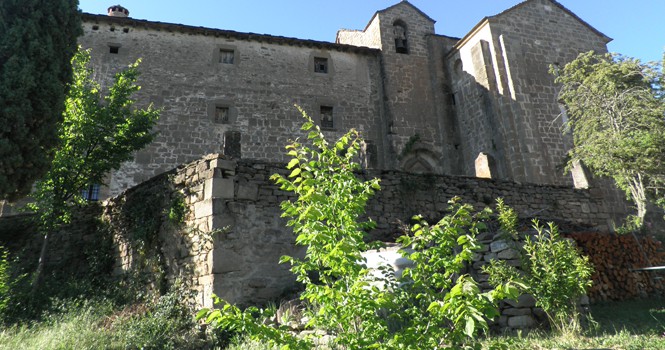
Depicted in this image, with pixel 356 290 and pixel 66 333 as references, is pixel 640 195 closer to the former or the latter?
pixel 356 290

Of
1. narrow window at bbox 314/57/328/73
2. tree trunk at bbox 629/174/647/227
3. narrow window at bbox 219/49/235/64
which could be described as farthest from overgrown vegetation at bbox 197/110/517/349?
narrow window at bbox 314/57/328/73

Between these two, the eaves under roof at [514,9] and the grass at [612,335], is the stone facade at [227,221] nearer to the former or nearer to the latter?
the grass at [612,335]

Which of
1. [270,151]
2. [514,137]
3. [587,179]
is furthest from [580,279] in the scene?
[270,151]

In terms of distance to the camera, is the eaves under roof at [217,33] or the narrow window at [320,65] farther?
the narrow window at [320,65]

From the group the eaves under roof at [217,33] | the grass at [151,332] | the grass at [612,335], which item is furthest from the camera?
the eaves under roof at [217,33]

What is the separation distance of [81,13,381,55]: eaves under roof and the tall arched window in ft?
3.90

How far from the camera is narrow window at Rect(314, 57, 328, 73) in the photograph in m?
18.8

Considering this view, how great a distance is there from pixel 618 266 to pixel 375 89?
12.2 metres

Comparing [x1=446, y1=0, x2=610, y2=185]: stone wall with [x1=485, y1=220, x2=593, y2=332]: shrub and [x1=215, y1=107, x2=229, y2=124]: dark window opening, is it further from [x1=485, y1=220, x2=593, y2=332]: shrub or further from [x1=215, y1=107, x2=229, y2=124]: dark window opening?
[x1=215, y1=107, x2=229, y2=124]: dark window opening

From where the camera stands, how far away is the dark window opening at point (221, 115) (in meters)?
16.9

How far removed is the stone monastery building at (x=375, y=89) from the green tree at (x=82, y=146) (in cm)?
453

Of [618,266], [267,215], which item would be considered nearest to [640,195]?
[618,266]

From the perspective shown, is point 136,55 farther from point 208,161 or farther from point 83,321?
point 83,321

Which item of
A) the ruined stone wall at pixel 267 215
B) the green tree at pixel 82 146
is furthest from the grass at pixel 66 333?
the green tree at pixel 82 146
